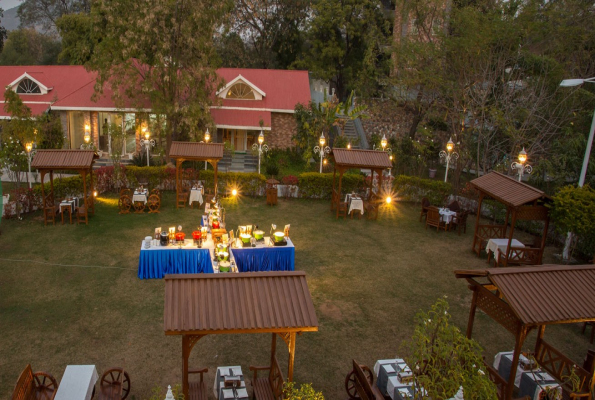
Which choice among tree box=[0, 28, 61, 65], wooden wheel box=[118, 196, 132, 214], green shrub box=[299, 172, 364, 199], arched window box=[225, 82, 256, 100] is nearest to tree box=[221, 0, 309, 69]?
arched window box=[225, 82, 256, 100]

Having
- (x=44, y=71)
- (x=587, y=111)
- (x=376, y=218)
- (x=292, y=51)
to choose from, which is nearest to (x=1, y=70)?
(x=44, y=71)

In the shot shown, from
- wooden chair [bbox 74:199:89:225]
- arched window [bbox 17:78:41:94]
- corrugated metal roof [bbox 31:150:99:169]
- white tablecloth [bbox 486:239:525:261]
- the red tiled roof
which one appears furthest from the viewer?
arched window [bbox 17:78:41:94]

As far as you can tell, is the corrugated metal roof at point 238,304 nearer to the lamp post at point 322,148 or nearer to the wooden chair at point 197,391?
the wooden chair at point 197,391

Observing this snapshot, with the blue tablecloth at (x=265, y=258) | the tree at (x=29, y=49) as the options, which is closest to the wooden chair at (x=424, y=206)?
the blue tablecloth at (x=265, y=258)

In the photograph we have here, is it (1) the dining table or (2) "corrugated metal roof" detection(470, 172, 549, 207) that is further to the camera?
(2) "corrugated metal roof" detection(470, 172, 549, 207)

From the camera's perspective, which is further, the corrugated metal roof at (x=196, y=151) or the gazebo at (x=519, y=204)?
the corrugated metal roof at (x=196, y=151)

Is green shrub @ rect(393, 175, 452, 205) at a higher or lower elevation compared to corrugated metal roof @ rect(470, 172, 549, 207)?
lower

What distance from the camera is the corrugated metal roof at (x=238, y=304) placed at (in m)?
7.06

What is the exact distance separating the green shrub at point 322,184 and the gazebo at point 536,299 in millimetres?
13905

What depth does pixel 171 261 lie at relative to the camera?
13.8 m

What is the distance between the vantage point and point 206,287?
7555 mm

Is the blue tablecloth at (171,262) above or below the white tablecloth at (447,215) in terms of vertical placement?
below

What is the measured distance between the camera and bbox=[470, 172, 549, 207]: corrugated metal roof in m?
14.3

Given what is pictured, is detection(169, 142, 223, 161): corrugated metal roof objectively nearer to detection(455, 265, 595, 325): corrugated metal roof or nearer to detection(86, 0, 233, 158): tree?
detection(86, 0, 233, 158): tree
